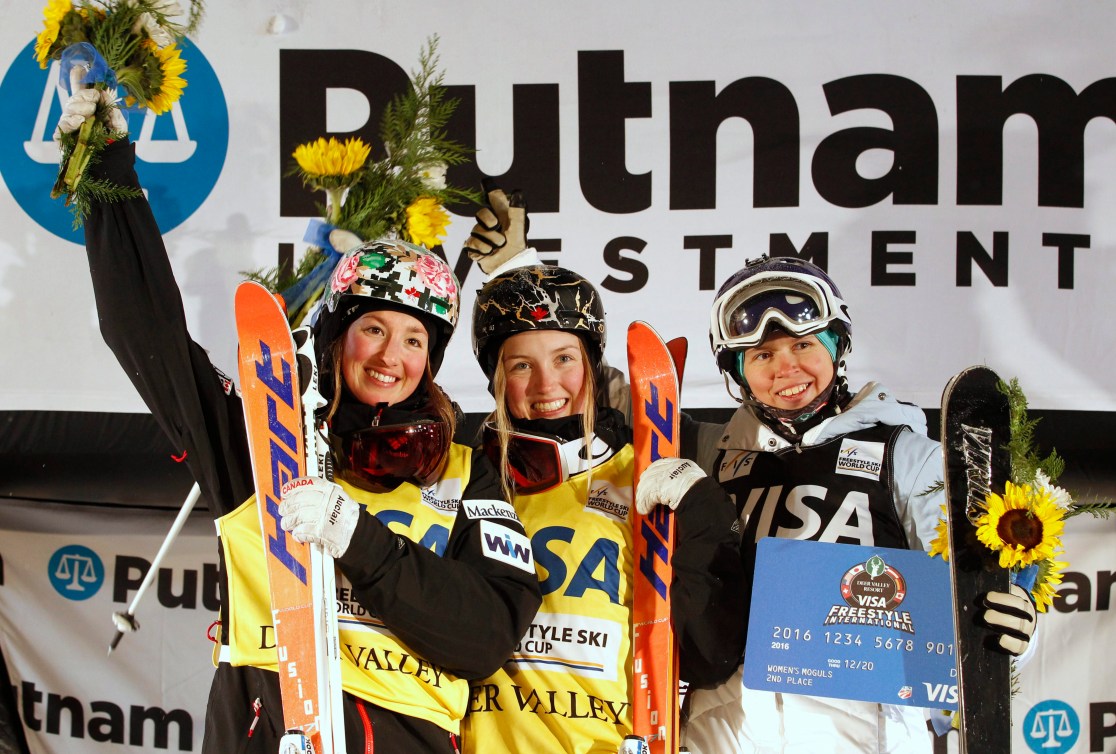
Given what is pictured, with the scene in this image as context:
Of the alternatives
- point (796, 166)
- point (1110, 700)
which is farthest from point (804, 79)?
point (1110, 700)

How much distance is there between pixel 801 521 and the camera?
8.48 ft

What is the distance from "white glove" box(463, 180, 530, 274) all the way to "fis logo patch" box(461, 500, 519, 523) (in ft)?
3.40

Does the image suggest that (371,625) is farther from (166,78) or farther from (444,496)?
(166,78)

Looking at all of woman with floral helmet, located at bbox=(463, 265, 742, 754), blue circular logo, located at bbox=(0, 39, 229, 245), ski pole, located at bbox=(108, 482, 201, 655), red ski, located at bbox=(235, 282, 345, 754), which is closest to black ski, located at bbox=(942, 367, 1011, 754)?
woman with floral helmet, located at bbox=(463, 265, 742, 754)

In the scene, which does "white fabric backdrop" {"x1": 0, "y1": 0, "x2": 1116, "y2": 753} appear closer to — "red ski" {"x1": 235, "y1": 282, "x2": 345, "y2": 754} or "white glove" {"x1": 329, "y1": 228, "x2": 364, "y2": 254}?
"white glove" {"x1": 329, "y1": 228, "x2": 364, "y2": 254}

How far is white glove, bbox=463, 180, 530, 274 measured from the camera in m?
3.36

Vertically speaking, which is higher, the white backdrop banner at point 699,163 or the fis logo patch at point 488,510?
the white backdrop banner at point 699,163

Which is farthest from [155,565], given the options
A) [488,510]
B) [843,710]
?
[843,710]

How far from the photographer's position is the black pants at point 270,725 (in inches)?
93.3

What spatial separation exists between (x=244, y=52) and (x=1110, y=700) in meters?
4.14

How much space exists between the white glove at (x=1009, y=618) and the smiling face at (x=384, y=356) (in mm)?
1485

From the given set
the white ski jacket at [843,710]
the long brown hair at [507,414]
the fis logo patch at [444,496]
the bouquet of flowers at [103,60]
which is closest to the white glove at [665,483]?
the long brown hair at [507,414]

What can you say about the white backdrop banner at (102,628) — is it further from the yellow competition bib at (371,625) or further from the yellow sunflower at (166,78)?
the yellow sunflower at (166,78)

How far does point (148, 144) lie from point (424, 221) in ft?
5.13
